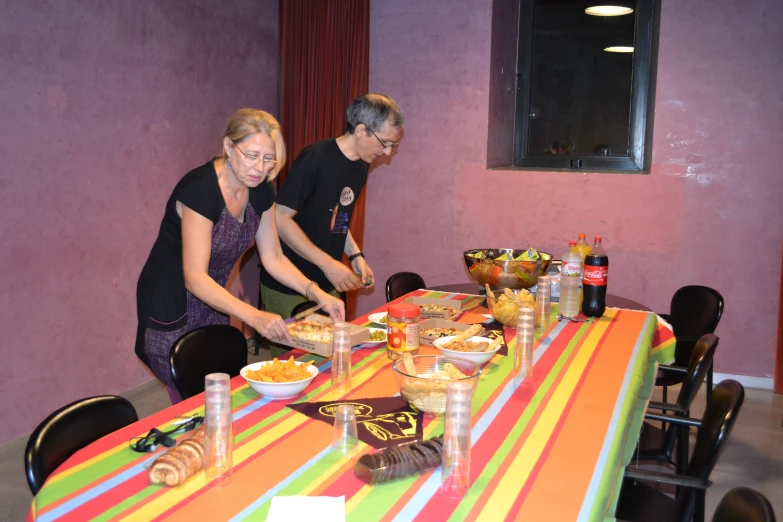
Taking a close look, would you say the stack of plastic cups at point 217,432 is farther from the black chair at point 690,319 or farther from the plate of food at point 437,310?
the black chair at point 690,319

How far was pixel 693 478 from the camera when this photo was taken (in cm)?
178

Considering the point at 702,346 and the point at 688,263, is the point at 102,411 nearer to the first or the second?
the point at 702,346

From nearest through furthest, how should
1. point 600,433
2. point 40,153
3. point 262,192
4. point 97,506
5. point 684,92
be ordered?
point 97,506
point 600,433
point 262,192
point 40,153
point 684,92

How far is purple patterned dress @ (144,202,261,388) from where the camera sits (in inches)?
90.6

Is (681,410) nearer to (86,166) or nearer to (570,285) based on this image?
(570,285)

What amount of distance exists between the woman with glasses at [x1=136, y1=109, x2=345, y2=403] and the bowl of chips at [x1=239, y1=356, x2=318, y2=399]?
229 mm

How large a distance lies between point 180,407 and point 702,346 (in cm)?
172

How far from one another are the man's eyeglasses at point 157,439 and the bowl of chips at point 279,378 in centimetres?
23

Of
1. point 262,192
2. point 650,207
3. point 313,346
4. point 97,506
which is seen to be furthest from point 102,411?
point 650,207

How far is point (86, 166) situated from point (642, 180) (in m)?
3.18

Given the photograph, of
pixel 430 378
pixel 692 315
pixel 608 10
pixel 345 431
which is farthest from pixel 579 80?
pixel 345 431

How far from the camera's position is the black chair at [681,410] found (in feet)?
7.66

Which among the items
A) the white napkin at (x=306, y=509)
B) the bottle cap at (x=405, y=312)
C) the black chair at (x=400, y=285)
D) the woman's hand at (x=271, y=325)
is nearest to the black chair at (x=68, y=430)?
the woman's hand at (x=271, y=325)

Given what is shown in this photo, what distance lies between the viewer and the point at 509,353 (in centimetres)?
224
